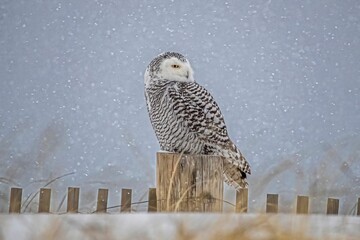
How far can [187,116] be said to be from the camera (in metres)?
3.24

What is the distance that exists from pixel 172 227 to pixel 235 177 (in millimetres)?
2021

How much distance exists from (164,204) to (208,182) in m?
0.17

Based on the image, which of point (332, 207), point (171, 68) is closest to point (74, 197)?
point (171, 68)

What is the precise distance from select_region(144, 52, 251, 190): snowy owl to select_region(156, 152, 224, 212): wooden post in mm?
912

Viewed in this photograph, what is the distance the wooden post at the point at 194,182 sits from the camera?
7.08 feet

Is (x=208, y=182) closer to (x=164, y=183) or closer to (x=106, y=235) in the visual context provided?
(x=164, y=183)

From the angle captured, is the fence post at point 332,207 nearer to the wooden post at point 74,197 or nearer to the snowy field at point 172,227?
the wooden post at point 74,197

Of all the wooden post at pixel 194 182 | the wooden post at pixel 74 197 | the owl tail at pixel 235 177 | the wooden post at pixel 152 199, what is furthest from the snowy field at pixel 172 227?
the owl tail at pixel 235 177

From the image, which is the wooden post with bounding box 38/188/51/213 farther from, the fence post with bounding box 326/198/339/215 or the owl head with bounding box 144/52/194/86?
the fence post with bounding box 326/198/339/215

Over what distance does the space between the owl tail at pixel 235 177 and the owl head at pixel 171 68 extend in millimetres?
530

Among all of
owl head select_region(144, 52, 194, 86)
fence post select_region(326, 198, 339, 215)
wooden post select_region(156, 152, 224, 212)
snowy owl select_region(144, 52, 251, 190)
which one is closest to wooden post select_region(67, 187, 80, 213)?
wooden post select_region(156, 152, 224, 212)

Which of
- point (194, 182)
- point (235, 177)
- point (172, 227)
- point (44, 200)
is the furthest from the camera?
point (235, 177)

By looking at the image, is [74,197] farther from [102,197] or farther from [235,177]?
[235,177]

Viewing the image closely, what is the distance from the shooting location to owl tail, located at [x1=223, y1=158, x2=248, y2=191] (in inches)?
121
